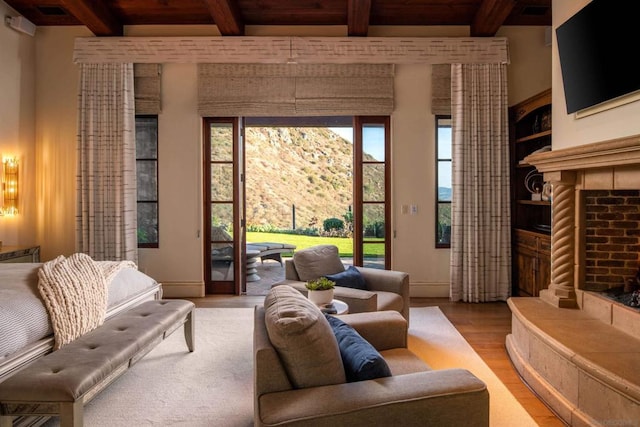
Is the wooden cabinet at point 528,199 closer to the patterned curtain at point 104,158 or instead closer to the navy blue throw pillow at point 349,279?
the navy blue throw pillow at point 349,279

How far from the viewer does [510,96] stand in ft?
19.5

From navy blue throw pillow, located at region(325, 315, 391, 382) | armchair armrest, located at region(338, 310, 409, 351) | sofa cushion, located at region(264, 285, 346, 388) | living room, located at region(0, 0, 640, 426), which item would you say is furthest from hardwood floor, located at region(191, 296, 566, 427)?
sofa cushion, located at region(264, 285, 346, 388)

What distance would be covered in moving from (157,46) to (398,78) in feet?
9.95

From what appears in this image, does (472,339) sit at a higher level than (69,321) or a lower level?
lower

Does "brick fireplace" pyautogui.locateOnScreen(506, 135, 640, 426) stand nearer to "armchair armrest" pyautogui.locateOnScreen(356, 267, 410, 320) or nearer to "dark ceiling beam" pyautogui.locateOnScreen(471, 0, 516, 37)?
"armchair armrest" pyautogui.locateOnScreen(356, 267, 410, 320)

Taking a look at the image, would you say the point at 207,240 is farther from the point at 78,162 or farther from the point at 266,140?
the point at 266,140

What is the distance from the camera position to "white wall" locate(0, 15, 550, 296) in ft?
19.6

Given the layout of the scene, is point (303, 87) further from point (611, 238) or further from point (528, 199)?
point (611, 238)

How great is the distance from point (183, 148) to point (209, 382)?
3560 millimetres

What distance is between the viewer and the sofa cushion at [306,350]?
1929mm

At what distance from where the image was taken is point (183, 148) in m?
6.05

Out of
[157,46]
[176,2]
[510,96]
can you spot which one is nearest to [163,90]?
[157,46]

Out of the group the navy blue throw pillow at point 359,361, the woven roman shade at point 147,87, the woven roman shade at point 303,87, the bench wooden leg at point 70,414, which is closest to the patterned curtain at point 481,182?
the woven roman shade at point 303,87

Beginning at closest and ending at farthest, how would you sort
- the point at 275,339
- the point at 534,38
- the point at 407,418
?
the point at 407,418
the point at 275,339
the point at 534,38
